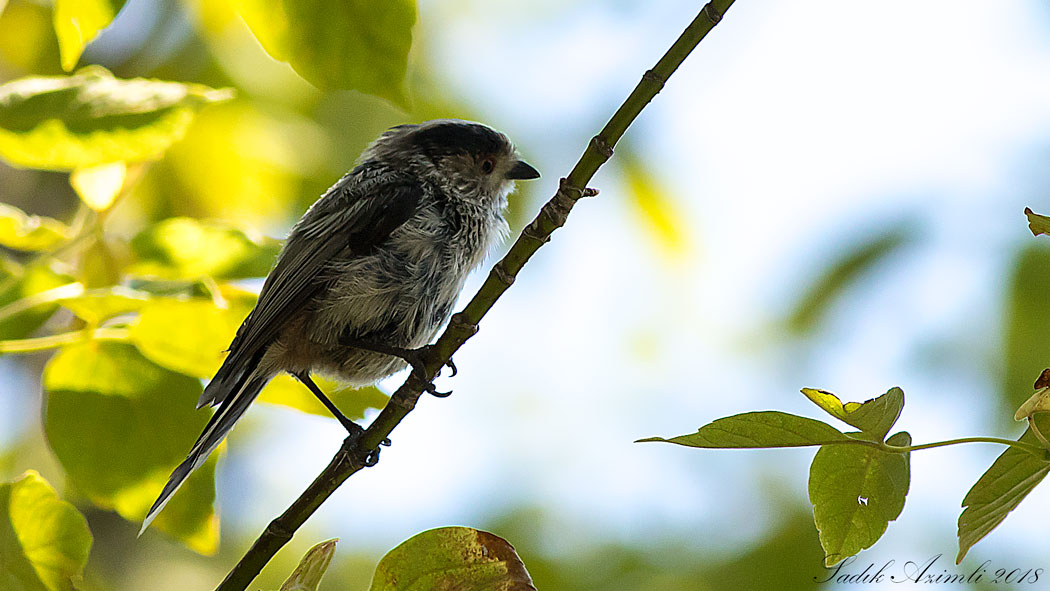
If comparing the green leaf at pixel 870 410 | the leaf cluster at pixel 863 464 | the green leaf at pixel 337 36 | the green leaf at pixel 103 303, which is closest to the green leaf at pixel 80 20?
the green leaf at pixel 337 36

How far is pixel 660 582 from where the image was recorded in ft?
11.6

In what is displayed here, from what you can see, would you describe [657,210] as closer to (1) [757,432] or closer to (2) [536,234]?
(2) [536,234]

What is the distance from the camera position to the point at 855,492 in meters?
1.11

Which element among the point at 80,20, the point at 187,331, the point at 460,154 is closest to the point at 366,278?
the point at 460,154

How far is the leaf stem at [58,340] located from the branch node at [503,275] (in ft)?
2.11

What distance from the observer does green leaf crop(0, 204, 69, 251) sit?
1.66 meters

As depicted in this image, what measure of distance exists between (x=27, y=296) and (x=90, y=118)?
12.3 inches

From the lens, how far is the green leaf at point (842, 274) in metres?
3.72

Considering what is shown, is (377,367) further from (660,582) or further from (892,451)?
(892,451)

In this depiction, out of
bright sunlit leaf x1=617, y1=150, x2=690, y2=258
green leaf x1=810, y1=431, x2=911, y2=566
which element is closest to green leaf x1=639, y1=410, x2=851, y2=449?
green leaf x1=810, y1=431, x2=911, y2=566

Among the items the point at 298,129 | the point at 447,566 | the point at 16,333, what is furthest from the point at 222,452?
the point at 298,129

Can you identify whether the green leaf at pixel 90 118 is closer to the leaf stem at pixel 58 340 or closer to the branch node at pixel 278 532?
the leaf stem at pixel 58 340

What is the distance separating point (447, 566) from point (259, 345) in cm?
136

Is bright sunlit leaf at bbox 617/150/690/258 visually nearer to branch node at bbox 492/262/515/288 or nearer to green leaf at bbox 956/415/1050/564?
branch node at bbox 492/262/515/288
